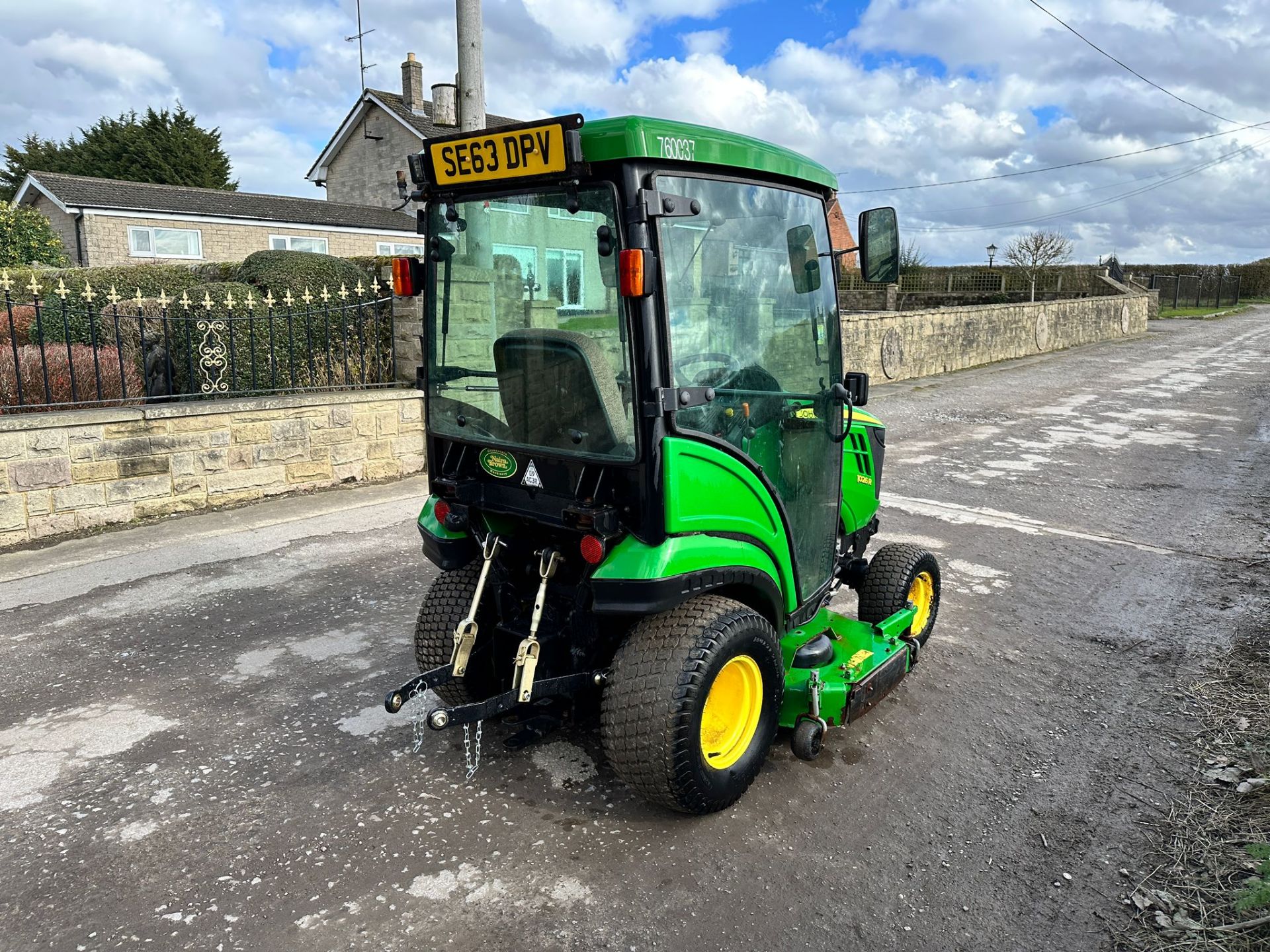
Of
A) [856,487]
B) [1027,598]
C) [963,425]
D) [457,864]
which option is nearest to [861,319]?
[963,425]

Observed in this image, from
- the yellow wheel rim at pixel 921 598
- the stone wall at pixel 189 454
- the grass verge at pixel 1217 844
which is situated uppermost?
the stone wall at pixel 189 454

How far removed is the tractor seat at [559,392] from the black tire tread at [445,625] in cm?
80

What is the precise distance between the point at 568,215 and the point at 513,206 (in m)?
0.29

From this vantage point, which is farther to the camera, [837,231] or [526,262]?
[837,231]

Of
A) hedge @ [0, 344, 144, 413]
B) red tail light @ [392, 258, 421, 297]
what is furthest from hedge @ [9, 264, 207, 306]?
red tail light @ [392, 258, 421, 297]

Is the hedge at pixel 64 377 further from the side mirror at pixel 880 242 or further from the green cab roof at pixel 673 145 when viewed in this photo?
the side mirror at pixel 880 242

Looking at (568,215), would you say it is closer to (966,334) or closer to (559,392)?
(559,392)

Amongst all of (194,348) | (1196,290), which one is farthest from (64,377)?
(1196,290)

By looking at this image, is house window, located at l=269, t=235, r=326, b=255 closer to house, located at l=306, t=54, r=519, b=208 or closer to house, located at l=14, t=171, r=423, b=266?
house, located at l=14, t=171, r=423, b=266

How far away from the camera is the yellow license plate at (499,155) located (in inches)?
114

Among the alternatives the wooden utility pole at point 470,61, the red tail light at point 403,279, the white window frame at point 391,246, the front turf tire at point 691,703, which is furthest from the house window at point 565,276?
the white window frame at point 391,246

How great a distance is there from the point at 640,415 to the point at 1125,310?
30.4m

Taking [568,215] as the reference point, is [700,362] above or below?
below

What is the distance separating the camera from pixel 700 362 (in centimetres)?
312
